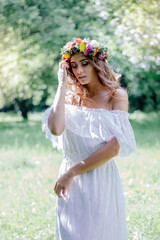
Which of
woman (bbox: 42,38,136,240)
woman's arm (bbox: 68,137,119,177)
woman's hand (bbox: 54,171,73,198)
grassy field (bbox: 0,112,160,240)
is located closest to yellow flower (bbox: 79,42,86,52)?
woman (bbox: 42,38,136,240)

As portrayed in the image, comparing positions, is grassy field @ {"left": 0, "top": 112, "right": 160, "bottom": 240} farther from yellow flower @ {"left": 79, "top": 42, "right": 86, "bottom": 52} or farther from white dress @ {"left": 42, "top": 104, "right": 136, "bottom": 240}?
yellow flower @ {"left": 79, "top": 42, "right": 86, "bottom": 52}

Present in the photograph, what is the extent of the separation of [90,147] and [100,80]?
1.75 ft

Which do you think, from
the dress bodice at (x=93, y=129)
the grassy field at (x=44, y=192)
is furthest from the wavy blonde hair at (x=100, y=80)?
the grassy field at (x=44, y=192)

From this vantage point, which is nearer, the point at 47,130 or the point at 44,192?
the point at 47,130

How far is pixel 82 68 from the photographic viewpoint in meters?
2.40

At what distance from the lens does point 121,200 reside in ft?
7.91

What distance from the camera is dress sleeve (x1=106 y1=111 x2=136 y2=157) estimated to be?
7.20 ft

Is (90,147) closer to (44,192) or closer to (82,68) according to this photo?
(82,68)

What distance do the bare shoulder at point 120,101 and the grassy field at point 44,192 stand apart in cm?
206

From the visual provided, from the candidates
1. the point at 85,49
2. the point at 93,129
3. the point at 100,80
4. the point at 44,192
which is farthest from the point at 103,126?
the point at 44,192

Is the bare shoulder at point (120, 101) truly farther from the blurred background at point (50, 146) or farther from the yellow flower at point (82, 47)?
the blurred background at point (50, 146)

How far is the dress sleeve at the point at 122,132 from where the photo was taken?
2193 millimetres

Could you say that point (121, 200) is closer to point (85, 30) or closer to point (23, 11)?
point (23, 11)

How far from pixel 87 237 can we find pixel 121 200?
375mm
